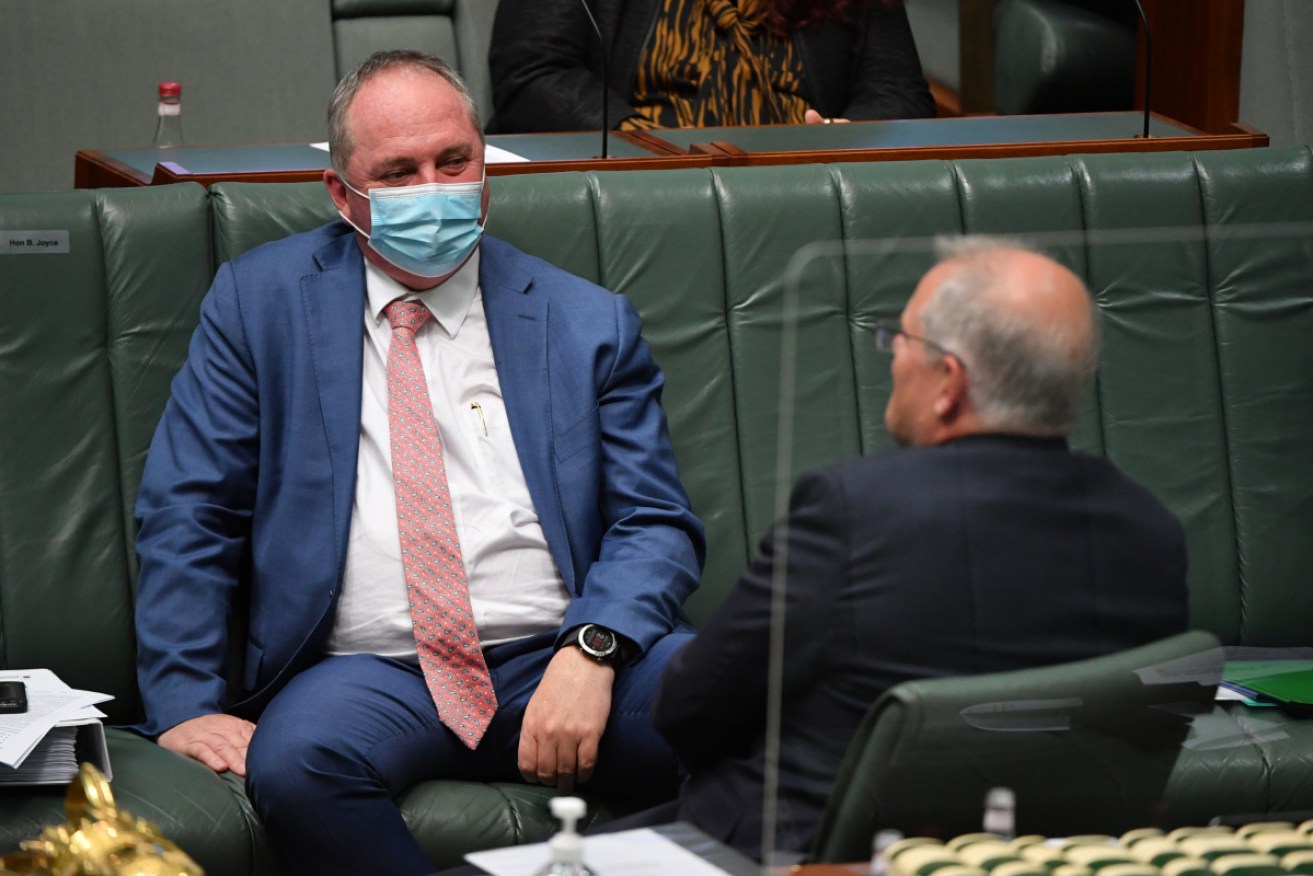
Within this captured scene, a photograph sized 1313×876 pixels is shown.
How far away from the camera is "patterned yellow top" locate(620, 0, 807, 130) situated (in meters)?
3.08

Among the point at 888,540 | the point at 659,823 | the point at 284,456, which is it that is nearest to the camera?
the point at 888,540

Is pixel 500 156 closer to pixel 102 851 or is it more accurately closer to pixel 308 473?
pixel 308 473

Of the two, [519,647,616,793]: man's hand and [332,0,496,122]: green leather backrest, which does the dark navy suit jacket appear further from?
[332,0,496,122]: green leather backrest

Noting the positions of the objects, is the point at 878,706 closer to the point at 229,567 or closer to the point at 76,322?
the point at 229,567

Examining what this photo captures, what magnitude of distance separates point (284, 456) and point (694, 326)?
0.59 metres

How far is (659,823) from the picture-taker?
1.21 metres

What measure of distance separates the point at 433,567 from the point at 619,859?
80 centimetres

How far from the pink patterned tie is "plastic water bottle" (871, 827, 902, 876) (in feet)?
2.80

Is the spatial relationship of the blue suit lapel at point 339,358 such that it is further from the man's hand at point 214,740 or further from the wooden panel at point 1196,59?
the wooden panel at point 1196,59

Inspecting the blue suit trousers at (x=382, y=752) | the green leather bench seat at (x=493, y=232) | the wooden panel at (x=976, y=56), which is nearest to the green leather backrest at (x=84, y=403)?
the green leather bench seat at (x=493, y=232)

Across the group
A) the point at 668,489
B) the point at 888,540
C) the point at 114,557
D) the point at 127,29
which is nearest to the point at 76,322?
the point at 114,557

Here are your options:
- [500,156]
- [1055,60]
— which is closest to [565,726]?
[500,156]

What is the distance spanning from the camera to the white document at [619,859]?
100cm

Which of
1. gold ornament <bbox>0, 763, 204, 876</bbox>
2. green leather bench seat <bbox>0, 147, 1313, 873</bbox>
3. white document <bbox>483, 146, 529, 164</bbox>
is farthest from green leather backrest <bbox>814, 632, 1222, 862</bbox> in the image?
white document <bbox>483, 146, 529, 164</bbox>
